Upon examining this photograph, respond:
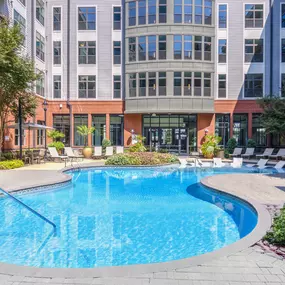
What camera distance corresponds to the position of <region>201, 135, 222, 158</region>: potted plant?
22.0 metres

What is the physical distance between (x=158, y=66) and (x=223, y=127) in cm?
766

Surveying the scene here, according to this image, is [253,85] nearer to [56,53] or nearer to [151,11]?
[151,11]

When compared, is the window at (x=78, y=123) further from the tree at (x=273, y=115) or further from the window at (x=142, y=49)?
the tree at (x=273, y=115)

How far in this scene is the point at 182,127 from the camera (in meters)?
24.4

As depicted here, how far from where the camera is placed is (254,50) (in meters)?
23.9

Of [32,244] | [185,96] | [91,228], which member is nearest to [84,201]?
[91,228]

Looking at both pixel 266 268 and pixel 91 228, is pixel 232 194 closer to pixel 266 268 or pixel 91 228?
pixel 91 228

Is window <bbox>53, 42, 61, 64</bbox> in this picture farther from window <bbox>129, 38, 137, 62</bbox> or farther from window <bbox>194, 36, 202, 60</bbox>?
window <bbox>194, 36, 202, 60</bbox>

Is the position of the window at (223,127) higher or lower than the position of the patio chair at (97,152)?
higher

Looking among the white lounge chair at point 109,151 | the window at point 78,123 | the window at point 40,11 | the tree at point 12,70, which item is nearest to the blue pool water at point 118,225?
the tree at point 12,70

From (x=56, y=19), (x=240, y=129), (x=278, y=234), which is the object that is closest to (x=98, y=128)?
(x=56, y=19)

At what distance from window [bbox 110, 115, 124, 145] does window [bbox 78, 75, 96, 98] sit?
2745 millimetres

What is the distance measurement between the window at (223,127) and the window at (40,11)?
17.2 metres

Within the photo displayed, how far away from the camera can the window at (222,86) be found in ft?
79.1
